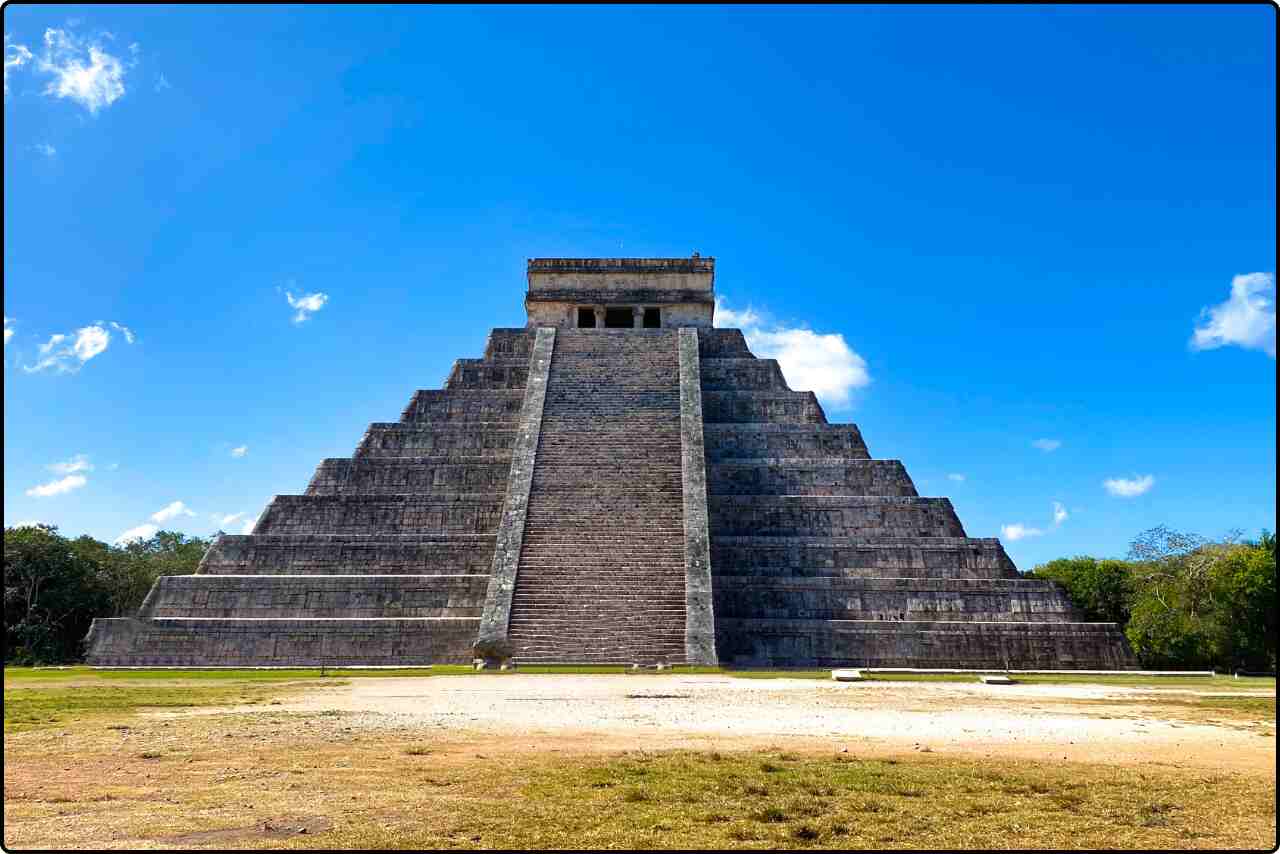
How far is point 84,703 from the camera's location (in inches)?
400

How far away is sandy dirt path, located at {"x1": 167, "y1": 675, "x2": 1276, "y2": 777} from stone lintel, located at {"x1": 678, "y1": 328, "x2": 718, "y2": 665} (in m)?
3.02

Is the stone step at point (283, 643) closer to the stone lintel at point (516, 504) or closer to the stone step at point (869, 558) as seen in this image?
the stone lintel at point (516, 504)

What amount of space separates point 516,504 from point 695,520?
4.01 meters

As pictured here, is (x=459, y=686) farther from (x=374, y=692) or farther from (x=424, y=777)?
(x=424, y=777)

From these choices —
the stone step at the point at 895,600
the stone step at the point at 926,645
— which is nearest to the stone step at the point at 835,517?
the stone step at the point at 895,600

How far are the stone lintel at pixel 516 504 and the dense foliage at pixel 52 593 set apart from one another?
15.2 metres

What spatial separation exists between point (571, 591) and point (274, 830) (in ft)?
43.7

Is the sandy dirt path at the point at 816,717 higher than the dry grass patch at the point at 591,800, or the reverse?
the sandy dirt path at the point at 816,717

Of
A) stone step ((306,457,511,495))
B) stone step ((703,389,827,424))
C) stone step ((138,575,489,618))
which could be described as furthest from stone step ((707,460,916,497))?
stone step ((138,575,489,618))

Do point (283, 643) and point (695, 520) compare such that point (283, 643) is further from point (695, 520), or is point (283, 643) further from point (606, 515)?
point (695, 520)

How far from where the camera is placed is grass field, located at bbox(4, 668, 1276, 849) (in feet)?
14.0

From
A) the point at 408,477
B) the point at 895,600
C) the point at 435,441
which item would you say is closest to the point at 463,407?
the point at 435,441

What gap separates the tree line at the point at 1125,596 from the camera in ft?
78.2

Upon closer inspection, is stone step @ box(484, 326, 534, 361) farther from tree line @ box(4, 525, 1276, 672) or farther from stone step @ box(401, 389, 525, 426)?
tree line @ box(4, 525, 1276, 672)
